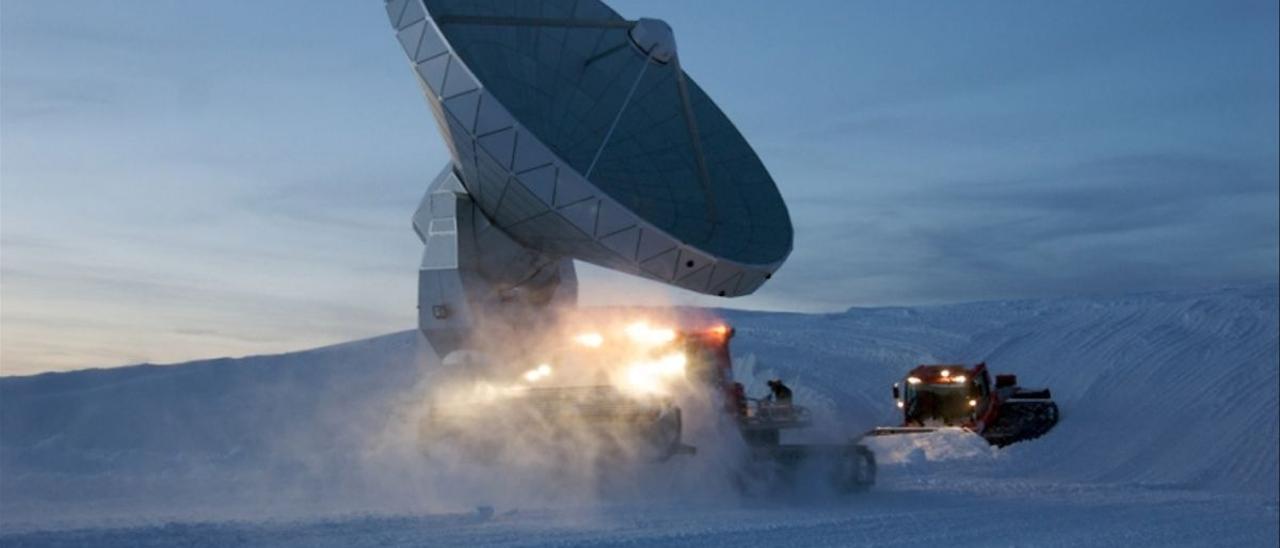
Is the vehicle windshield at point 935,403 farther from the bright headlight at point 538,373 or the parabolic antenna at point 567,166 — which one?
the bright headlight at point 538,373

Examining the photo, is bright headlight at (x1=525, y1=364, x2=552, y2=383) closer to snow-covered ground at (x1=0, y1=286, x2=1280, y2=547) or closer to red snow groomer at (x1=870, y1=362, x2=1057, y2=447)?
snow-covered ground at (x1=0, y1=286, x2=1280, y2=547)

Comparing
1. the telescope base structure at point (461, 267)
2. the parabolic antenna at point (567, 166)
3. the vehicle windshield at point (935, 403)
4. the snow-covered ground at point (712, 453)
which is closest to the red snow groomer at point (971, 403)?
the vehicle windshield at point (935, 403)

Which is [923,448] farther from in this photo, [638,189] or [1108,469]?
[638,189]

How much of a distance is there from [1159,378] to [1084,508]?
Result: 2378cm

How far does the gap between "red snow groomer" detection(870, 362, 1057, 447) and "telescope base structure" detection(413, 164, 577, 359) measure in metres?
15.8

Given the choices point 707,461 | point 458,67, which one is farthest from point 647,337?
point 458,67

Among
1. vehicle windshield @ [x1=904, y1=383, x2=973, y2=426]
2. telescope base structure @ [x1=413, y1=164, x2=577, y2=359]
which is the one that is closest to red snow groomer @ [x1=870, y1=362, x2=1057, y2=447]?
vehicle windshield @ [x1=904, y1=383, x2=973, y2=426]

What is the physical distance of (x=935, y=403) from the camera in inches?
1441

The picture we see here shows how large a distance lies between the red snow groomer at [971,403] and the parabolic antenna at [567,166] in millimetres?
13727

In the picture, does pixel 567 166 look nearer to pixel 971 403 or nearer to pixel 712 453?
pixel 712 453

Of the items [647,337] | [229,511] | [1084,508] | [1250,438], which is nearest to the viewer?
[229,511]

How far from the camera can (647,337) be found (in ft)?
75.0

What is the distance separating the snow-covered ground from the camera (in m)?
16.3

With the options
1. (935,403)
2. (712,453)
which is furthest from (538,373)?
(935,403)
